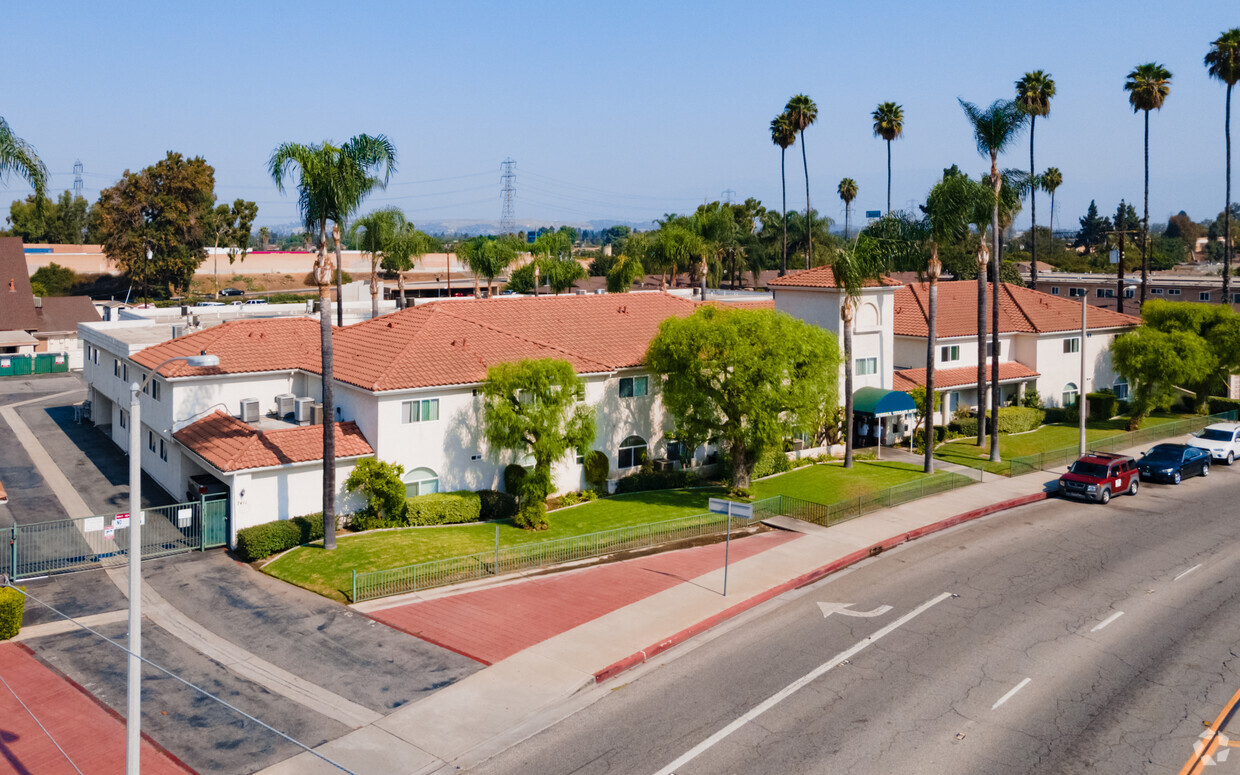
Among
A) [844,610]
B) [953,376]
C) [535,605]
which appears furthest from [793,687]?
[953,376]

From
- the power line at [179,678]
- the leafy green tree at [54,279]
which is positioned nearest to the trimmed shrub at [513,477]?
the power line at [179,678]

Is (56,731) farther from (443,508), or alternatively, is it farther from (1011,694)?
(1011,694)

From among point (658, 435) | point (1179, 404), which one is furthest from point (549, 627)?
point (1179, 404)

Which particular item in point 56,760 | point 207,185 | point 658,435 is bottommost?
point 56,760

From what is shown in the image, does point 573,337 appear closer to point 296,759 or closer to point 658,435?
point 658,435

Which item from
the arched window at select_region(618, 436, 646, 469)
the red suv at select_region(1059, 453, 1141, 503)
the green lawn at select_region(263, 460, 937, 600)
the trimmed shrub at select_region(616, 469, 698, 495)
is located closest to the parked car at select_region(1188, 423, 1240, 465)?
the red suv at select_region(1059, 453, 1141, 503)

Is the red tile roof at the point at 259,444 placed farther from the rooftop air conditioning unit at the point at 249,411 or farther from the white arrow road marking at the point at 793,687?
the white arrow road marking at the point at 793,687

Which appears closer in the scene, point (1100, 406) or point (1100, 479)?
point (1100, 479)
